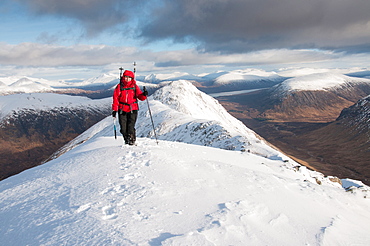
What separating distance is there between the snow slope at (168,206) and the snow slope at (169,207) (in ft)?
0.11

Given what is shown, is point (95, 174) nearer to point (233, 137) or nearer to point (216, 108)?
point (233, 137)

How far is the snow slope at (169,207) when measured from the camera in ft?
19.1

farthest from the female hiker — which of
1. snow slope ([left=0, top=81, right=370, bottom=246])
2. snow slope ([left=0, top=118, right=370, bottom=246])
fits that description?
snow slope ([left=0, top=118, right=370, bottom=246])

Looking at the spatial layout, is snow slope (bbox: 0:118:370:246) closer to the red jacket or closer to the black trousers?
the black trousers

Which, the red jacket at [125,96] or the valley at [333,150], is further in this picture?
the valley at [333,150]

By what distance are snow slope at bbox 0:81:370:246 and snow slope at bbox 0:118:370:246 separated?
0.03 meters

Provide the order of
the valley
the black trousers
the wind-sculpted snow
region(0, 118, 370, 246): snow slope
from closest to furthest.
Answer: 1. region(0, 118, 370, 246): snow slope
2. the black trousers
3. the wind-sculpted snow
4. the valley

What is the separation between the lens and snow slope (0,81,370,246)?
5824 mm

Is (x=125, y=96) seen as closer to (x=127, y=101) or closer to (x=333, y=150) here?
(x=127, y=101)

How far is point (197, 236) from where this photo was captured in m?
5.58

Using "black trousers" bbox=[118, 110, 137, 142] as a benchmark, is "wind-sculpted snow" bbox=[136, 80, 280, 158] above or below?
below

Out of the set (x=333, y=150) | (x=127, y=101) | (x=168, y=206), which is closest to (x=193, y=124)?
(x=127, y=101)

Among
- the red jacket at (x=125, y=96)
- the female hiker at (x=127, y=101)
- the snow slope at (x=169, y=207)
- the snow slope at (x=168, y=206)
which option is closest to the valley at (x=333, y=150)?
the snow slope at (x=168, y=206)

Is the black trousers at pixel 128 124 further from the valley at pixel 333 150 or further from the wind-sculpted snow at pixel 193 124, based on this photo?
the valley at pixel 333 150
